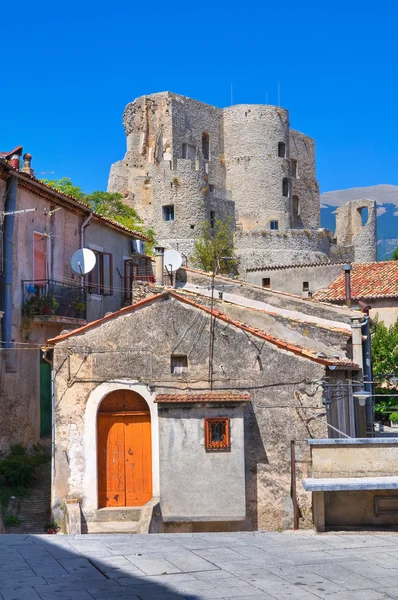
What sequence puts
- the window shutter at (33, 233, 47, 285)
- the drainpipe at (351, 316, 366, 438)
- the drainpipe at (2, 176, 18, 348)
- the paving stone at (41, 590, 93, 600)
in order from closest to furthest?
the paving stone at (41, 590, 93, 600)
the drainpipe at (2, 176, 18, 348)
the drainpipe at (351, 316, 366, 438)
the window shutter at (33, 233, 47, 285)

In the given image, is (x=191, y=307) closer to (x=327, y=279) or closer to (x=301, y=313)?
(x=301, y=313)

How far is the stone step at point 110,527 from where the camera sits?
16.1 metres

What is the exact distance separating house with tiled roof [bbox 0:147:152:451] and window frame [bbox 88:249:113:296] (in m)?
0.07

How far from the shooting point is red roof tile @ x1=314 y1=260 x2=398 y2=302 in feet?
117

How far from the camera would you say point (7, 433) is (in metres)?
20.1

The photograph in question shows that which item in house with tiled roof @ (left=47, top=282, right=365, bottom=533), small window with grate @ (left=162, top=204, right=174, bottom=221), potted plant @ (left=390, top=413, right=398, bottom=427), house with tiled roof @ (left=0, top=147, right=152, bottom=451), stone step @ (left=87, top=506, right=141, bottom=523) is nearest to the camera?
house with tiled roof @ (left=47, top=282, right=365, bottom=533)

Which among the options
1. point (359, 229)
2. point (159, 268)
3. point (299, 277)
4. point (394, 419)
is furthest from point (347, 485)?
point (359, 229)

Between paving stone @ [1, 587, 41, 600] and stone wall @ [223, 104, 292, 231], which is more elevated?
stone wall @ [223, 104, 292, 231]

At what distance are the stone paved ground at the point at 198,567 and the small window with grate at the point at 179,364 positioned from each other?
17.7 ft

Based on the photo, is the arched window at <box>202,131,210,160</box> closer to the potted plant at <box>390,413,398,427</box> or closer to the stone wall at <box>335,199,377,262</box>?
the stone wall at <box>335,199,377,262</box>

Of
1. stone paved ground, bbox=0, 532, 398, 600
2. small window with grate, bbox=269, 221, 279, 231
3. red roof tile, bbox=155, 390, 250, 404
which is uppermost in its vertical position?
small window with grate, bbox=269, 221, 279, 231

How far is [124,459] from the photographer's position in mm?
17359

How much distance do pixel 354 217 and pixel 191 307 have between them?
69.4 meters

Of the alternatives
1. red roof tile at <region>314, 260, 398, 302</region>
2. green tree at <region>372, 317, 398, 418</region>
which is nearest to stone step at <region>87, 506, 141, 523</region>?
green tree at <region>372, 317, 398, 418</region>
